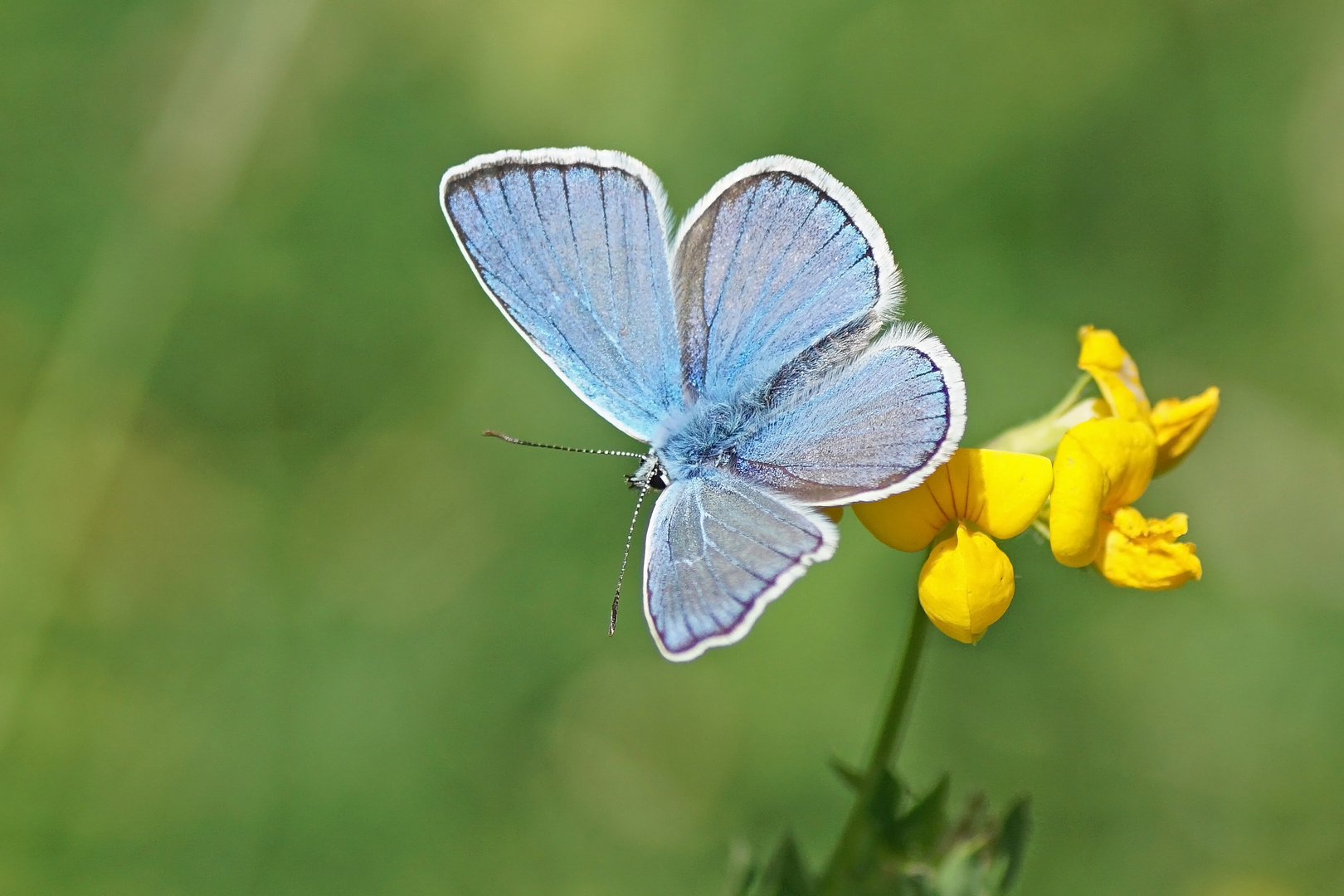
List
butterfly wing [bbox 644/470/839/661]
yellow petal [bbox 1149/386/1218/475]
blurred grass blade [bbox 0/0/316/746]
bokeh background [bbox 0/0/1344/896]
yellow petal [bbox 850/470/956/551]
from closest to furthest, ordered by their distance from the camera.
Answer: butterfly wing [bbox 644/470/839/661] → yellow petal [bbox 850/470/956/551] → yellow petal [bbox 1149/386/1218/475] → bokeh background [bbox 0/0/1344/896] → blurred grass blade [bbox 0/0/316/746]

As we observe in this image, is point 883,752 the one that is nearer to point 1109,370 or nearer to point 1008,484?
point 1008,484

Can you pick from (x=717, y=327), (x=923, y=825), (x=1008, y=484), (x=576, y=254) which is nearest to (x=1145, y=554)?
(x=1008, y=484)

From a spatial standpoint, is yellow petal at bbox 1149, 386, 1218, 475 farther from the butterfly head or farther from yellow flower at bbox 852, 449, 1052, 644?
the butterfly head

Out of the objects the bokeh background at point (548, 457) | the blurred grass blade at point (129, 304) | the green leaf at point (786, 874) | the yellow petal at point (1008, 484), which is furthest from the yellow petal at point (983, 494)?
the blurred grass blade at point (129, 304)

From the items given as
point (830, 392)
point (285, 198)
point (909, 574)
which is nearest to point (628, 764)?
point (909, 574)

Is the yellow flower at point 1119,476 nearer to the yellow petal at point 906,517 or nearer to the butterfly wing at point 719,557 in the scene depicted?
the yellow petal at point 906,517

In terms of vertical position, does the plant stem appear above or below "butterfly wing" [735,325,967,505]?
below

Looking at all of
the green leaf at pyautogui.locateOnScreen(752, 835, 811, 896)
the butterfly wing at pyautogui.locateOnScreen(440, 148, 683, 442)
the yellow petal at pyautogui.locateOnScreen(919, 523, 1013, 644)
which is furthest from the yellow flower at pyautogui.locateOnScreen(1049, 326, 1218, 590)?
the butterfly wing at pyautogui.locateOnScreen(440, 148, 683, 442)
